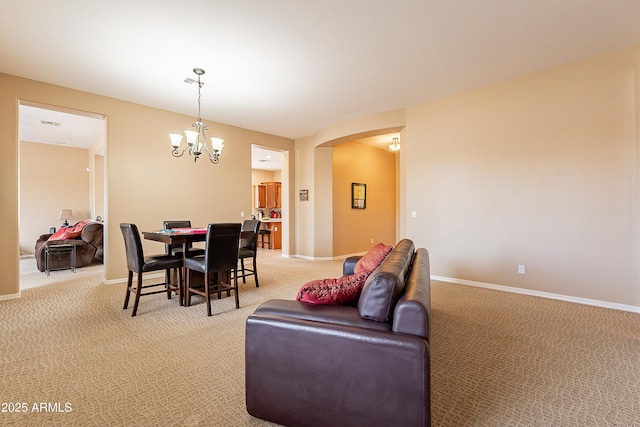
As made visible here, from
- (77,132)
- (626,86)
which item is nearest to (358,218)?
(626,86)

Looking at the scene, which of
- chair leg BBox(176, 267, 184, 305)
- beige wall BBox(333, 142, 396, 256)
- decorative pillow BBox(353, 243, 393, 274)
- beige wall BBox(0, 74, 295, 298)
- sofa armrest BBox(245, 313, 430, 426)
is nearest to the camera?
sofa armrest BBox(245, 313, 430, 426)

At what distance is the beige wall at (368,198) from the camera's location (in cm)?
719

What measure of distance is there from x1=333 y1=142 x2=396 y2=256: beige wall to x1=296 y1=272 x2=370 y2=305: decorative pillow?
532cm

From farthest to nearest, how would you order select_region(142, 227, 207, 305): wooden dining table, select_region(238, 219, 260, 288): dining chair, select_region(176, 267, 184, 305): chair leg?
1. select_region(238, 219, 260, 288): dining chair
2. select_region(176, 267, 184, 305): chair leg
3. select_region(142, 227, 207, 305): wooden dining table

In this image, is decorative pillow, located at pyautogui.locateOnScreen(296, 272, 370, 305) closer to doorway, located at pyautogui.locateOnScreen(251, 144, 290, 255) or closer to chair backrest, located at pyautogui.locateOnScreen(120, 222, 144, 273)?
chair backrest, located at pyautogui.locateOnScreen(120, 222, 144, 273)

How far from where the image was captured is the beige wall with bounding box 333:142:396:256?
7.19m

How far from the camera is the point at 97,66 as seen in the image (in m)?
3.58

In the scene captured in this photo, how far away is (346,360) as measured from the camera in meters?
1.33

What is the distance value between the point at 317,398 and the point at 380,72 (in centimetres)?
368

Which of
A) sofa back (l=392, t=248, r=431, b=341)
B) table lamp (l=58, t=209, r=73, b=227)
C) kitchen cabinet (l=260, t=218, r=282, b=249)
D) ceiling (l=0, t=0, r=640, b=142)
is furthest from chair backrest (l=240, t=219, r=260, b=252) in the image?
table lamp (l=58, t=209, r=73, b=227)

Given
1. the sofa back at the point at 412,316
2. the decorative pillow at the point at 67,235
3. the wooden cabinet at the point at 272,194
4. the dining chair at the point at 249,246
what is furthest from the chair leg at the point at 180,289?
the wooden cabinet at the point at 272,194

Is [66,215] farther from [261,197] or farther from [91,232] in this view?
[261,197]

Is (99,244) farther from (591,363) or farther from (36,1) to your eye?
(591,363)

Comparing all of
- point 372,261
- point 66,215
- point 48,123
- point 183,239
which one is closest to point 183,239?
point 183,239
